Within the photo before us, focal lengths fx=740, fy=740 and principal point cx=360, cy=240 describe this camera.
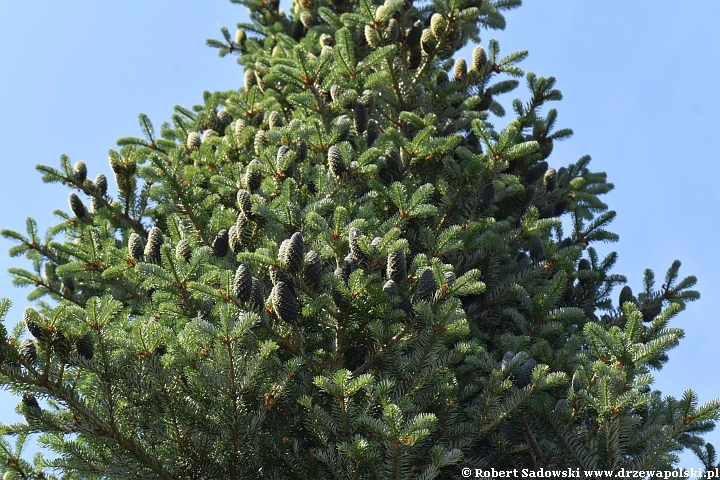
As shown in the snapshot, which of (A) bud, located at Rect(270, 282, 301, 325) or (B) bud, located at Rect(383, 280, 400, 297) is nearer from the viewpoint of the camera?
(A) bud, located at Rect(270, 282, 301, 325)

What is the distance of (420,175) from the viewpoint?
570 cm

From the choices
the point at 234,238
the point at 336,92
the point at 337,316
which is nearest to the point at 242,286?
the point at 337,316

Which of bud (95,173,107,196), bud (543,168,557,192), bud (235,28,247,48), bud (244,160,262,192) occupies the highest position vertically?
bud (235,28,247,48)

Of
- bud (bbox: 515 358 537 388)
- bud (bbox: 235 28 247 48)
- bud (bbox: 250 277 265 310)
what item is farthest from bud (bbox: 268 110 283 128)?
bud (bbox: 235 28 247 48)

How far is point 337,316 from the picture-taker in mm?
3980

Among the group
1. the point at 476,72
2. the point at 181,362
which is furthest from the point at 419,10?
the point at 181,362

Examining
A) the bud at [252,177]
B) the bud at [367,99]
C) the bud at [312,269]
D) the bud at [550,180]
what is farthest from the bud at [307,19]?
the bud at [312,269]

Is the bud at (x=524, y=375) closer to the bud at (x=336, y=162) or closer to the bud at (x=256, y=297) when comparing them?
the bud at (x=256, y=297)

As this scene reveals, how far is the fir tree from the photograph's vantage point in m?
3.44

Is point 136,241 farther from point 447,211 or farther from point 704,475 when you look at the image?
point 704,475

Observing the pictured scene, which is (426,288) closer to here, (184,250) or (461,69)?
(184,250)

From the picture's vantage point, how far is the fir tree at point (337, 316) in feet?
11.3

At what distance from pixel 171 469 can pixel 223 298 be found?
0.86 metres

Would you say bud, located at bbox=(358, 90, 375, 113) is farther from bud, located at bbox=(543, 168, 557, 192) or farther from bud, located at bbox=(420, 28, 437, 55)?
bud, located at bbox=(543, 168, 557, 192)
